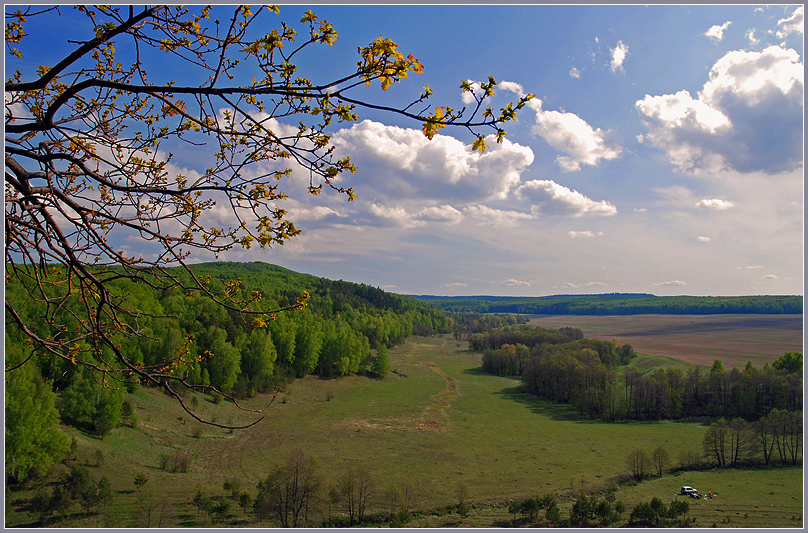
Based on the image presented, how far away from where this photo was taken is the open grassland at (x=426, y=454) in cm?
2073

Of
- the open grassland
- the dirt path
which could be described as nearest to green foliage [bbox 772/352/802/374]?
the open grassland

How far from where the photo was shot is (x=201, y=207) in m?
3.70

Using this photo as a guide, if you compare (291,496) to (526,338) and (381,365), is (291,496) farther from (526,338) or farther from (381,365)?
(526,338)

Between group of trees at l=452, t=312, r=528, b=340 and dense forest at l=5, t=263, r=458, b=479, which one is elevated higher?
dense forest at l=5, t=263, r=458, b=479

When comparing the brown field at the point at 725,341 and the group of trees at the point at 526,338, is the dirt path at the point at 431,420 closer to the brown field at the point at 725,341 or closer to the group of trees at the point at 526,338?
the group of trees at the point at 526,338

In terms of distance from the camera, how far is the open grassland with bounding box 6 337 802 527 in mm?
20728

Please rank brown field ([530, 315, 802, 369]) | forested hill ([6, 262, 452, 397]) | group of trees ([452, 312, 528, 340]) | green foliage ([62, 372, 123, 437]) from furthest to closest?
group of trees ([452, 312, 528, 340])
brown field ([530, 315, 802, 369])
forested hill ([6, 262, 452, 397])
green foliage ([62, 372, 123, 437])

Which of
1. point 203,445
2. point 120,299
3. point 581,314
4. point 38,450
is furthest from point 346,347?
point 581,314

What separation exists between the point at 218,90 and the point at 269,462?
28639 mm

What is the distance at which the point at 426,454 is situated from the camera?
28.8 metres

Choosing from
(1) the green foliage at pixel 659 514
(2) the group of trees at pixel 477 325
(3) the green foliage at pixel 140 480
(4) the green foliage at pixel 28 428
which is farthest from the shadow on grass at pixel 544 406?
(2) the group of trees at pixel 477 325

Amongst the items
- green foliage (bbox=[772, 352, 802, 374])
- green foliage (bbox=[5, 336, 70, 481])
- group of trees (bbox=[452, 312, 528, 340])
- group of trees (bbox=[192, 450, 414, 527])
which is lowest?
group of trees (bbox=[452, 312, 528, 340])

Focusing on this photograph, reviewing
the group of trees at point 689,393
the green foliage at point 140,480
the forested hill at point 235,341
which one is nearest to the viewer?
the green foliage at point 140,480

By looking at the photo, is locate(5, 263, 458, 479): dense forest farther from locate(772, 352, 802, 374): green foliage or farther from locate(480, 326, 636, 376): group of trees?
locate(772, 352, 802, 374): green foliage
